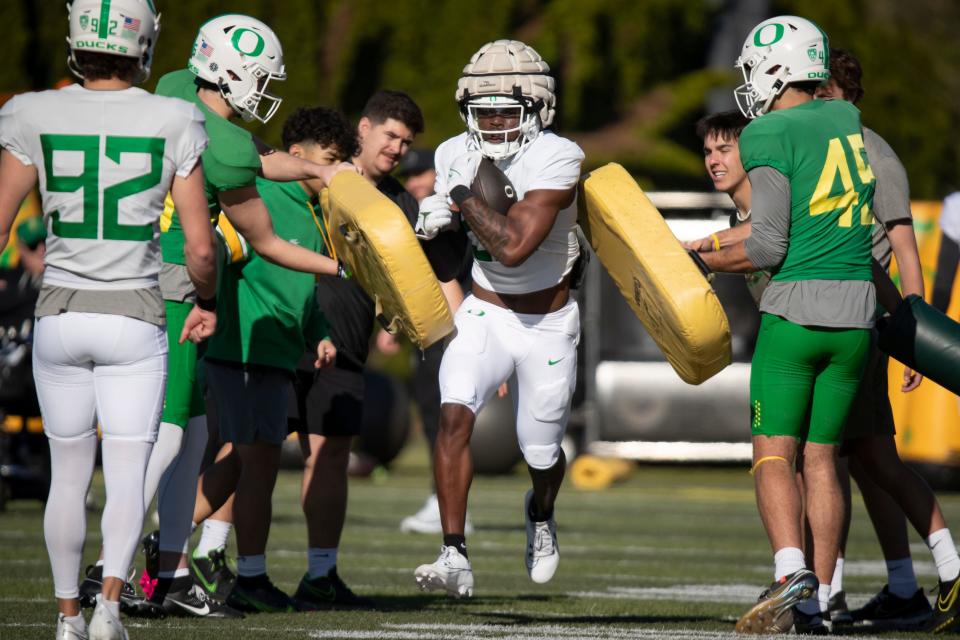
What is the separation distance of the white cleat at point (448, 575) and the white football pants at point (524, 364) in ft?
2.11

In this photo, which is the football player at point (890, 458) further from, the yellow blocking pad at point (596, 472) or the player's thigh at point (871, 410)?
the yellow blocking pad at point (596, 472)

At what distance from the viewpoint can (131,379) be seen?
5.49 meters

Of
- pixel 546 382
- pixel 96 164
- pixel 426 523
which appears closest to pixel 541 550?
pixel 546 382

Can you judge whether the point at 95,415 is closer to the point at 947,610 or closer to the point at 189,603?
the point at 189,603

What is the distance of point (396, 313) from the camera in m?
6.80

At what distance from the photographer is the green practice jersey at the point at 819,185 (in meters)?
6.41

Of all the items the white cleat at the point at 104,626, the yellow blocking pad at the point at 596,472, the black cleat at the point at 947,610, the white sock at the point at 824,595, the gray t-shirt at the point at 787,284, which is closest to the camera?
the white cleat at the point at 104,626

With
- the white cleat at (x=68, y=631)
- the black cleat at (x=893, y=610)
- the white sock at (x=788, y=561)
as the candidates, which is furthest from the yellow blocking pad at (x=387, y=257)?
the black cleat at (x=893, y=610)

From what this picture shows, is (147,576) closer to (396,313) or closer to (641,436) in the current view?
(396,313)

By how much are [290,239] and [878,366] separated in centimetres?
266

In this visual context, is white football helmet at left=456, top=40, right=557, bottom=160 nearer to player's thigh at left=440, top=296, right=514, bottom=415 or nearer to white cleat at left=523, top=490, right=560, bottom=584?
player's thigh at left=440, top=296, right=514, bottom=415

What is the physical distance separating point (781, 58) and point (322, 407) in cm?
273

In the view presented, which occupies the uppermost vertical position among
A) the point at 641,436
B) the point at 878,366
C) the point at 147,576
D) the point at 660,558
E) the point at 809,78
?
the point at 809,78

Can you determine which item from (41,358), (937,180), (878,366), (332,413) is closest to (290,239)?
(332,413)
